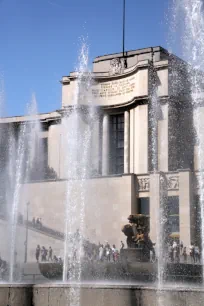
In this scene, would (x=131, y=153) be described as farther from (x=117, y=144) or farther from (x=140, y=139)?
(x=117, y=144)

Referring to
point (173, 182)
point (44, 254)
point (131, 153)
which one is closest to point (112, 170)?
→ point (131, 153)

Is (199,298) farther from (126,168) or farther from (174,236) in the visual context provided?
(126,168)

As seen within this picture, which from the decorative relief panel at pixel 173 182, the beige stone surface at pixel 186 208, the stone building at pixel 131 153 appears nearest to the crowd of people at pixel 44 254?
the stone building at pixel 131 153

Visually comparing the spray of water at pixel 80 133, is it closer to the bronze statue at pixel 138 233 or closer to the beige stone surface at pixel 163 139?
the beige stone surface at pixel 163 139

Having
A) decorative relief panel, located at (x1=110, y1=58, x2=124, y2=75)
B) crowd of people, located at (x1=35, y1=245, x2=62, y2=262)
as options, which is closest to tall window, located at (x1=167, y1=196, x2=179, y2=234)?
crowd of people, located at (x1=35, y1=245, x2=62, y2=262)

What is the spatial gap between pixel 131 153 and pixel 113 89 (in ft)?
22.2

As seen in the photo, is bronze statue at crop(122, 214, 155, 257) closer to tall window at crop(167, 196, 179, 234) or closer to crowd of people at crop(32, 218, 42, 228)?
tall window at crop(167, 196, 179, 234)

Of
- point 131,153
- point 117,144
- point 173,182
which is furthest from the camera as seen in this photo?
point 117,144

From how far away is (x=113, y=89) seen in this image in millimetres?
52719

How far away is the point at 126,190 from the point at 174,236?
19.9 ft

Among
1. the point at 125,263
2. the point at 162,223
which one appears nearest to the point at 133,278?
the point at 125,263

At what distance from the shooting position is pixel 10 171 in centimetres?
5366

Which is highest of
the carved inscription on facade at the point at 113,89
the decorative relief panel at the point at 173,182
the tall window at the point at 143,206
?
the carved inscription on facade at the point at 113,89

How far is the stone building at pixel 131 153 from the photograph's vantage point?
4344cm
